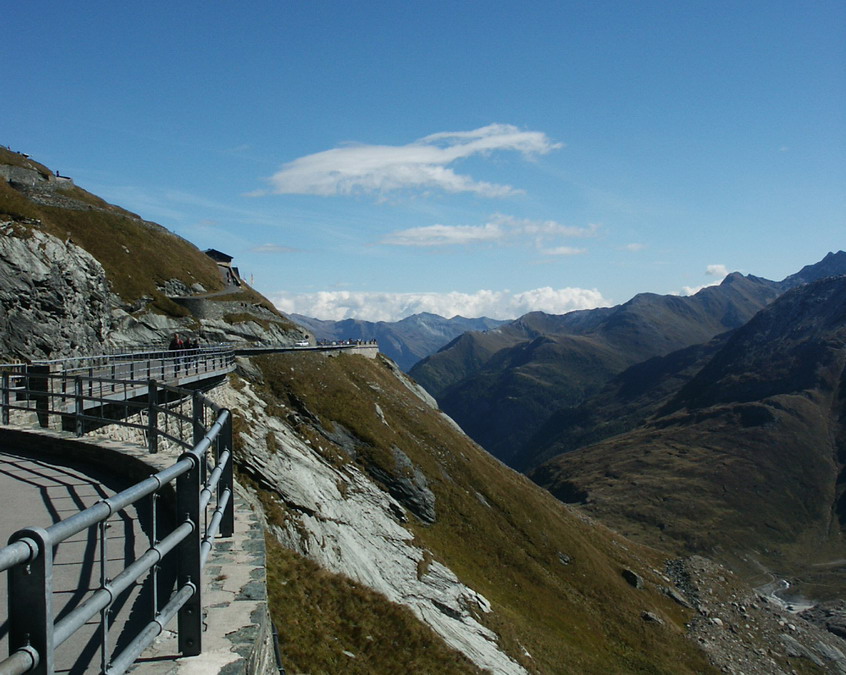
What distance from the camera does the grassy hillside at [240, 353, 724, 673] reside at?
149 ft

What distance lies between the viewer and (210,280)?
96562mm

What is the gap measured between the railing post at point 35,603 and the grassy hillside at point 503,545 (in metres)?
37.8

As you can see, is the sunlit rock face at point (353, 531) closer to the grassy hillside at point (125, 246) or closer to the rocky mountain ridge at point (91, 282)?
the rocky mountain ridge at point (91, 282)

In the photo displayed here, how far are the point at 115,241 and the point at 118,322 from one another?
26.7 metres

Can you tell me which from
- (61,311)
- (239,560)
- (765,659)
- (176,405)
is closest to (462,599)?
(176,405)

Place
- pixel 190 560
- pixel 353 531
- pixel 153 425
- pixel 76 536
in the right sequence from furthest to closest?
pixel 353 531 < pixel 153 425 < pixel 76 536 < pixel 190 560

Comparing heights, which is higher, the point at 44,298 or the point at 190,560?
the point at 44,298

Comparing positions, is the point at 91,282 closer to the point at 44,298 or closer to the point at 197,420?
the point at 44,298

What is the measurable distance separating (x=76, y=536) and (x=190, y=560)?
4.27 m

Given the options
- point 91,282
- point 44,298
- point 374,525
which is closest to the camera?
point 374,525

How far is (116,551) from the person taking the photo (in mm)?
8609

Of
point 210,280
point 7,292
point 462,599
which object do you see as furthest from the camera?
point 210,280

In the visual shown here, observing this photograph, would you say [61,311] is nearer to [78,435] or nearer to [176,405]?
[176,405]

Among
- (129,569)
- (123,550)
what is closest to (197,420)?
(123,550)
